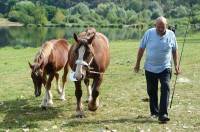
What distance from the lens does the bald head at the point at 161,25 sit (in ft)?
32.3

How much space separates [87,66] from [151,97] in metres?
1.70

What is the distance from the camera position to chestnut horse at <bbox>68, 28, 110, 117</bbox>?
10320 mm

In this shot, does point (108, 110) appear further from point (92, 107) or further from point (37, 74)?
point (37, 74)

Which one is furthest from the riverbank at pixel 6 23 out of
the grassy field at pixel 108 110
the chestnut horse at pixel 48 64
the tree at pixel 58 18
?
the chestnut horse at pixel 48 64

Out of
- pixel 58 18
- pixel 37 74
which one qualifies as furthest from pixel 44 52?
pixel 58 18

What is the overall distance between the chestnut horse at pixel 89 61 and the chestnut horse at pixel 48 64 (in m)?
0.85

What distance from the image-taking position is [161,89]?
10.3m

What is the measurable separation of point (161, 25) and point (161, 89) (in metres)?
1.48

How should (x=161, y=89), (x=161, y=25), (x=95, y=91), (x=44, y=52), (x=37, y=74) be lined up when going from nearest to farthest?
(x=161, y=25)
(x=161, y=89)
(x=95, y=91)
(x=37, y=74)
(x=44, y=52)

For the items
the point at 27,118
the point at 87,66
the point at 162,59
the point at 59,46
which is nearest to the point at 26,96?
the point at 59,46

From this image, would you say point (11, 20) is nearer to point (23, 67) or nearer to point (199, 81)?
point (23, 67)

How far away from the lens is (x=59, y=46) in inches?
540

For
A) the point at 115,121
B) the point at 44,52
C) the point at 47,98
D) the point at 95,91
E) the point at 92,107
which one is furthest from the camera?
the point at 47,98

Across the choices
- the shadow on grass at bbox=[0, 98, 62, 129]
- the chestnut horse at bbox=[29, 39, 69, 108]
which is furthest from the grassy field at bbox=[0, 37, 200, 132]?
the chestnut horse at bbox=[29, 39, 69, 108]
